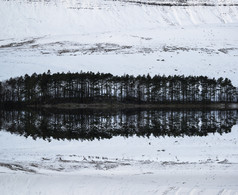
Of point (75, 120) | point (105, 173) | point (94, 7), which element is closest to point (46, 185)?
point (105, 173)

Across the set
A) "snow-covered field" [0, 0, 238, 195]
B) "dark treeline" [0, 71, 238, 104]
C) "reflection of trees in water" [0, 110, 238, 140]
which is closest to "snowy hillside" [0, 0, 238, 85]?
"snow-covered field" [0, 0, 238, 195]

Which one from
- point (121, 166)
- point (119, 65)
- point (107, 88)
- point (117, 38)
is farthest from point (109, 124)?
point (117, 38)

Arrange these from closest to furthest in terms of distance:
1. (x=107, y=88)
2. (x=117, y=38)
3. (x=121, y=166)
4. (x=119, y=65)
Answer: (x=121, y=166) → (x=107, y=88) → (x=119, y=65) → (x=117, y=38)

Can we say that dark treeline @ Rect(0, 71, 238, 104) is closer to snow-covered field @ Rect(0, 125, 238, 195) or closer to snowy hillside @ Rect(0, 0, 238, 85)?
snowy hillside @ Rect(0, 0, 238, 85)

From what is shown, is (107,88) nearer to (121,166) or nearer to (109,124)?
(109,124)

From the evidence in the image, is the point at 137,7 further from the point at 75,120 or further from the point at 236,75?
the point at 75,120

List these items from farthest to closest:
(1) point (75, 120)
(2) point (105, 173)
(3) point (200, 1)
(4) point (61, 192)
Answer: (3) point (200, 1) → (1) point (75, 120) → (2) point (105, 173) → (4) point (61, 192)
